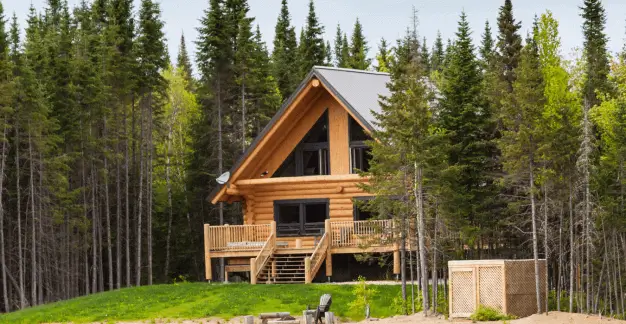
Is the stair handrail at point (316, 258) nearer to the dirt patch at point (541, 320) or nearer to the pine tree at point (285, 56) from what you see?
the dirt patch at point (541, 320)

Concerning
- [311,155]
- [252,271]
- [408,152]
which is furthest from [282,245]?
[408,152]

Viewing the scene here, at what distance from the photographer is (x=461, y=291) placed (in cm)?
3019

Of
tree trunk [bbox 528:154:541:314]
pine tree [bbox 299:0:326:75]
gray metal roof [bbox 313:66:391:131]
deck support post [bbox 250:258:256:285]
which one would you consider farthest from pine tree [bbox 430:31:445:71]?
tree trunk [bbox 528:154:541:314]

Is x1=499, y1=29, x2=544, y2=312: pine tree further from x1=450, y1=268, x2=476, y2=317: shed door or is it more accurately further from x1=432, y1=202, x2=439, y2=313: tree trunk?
x1=432, y1=202, x2=439, y2=313: tree trunk

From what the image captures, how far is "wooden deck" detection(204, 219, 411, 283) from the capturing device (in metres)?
39.4

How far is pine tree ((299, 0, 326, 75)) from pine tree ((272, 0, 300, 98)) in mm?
775

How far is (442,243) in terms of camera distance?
111 feet

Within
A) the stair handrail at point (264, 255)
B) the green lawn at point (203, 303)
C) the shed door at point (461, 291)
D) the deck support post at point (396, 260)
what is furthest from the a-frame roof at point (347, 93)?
the shed door at point (461, 291)

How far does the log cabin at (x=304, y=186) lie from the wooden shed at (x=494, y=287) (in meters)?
9.92

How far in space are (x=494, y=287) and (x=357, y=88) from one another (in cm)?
1530

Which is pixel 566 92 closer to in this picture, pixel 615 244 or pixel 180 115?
pixel 615 244

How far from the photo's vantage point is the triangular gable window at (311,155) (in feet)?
143

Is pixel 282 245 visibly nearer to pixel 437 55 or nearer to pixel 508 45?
pixel 508 45

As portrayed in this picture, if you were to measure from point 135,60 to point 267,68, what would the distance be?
1046cm
